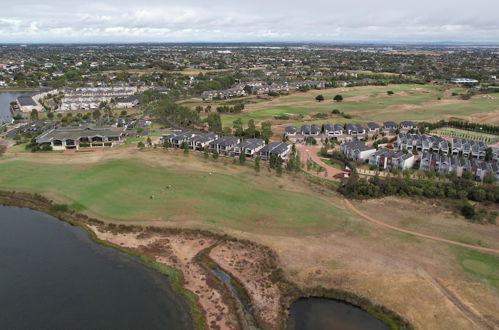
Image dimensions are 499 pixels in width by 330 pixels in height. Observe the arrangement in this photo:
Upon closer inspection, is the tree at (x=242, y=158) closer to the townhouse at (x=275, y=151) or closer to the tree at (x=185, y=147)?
the townhouse at (x=275, y=151)

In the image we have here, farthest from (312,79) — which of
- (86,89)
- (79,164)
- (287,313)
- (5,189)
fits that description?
(287,313)

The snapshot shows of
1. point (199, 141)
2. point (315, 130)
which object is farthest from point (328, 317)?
point (315, 130)

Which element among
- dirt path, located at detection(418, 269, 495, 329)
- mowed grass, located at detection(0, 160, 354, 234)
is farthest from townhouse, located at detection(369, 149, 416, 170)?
dirt path, located at detection(418, 269, 495, 329)

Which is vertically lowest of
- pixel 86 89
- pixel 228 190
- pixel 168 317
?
pixel 168 317

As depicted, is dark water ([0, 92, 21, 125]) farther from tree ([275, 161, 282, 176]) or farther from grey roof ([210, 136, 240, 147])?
tree ([275, 161, 282, 176])

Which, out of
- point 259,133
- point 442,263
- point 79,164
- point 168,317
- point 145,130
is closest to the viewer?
point 168,317

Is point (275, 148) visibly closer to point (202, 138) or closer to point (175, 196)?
point (202, 138)

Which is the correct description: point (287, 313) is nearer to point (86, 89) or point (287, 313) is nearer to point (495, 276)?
point (495, 276)
